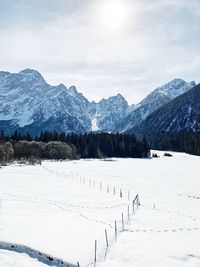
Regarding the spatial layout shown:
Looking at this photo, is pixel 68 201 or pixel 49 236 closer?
pixel 49 236

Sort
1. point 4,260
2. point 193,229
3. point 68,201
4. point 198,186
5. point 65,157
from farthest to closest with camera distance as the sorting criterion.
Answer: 1. point 65,157
2. point 198,186
3. point 68,201
4. point 193,229
5. point 4,260

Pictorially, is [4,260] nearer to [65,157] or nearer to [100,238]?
[100,238]

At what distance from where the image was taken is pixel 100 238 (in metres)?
28.8

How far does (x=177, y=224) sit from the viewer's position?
3578cm

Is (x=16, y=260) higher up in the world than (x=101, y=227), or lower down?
lower down

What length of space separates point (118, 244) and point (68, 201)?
67.2 ft

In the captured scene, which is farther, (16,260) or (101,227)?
(101,227)

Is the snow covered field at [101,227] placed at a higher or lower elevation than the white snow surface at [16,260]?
higher

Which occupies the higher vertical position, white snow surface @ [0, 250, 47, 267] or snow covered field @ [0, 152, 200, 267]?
snow covered field @ [0, 152, 200, 267]

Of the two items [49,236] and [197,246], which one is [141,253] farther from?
[49,236]

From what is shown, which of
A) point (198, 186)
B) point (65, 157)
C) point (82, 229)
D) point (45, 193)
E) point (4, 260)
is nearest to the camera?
point (4, 260)

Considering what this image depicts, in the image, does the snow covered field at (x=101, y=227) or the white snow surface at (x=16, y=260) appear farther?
the snow covered field at (x=101, y=227)

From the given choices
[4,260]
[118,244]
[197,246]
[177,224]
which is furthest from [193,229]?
[4,260]

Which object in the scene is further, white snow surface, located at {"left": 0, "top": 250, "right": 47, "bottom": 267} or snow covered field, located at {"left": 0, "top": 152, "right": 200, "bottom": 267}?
snow covered field, located at {"left": 0, "top": 152, "right": 200, "bottom": 267}
